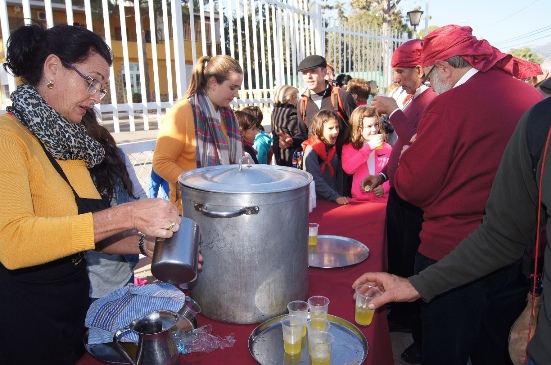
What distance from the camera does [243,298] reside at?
1.32 meters

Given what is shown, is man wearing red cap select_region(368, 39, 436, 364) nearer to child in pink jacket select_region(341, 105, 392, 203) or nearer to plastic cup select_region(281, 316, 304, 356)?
child in pink jacket select_region(341, 105, 392, 203)

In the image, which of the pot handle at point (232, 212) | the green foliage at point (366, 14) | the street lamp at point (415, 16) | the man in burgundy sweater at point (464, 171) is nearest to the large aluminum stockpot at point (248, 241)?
the pot handle at point (232, 212)

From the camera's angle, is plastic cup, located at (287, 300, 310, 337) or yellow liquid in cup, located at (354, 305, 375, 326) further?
yellow liquid in cup, located at (354, 305, 375, 326)

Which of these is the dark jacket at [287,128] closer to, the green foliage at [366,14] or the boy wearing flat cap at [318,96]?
the boy wearing flat cap at [318,96]

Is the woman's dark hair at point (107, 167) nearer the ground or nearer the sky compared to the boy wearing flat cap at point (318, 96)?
nearer the ground

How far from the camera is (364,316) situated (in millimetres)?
1392

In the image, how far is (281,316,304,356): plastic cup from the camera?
4.00 feet

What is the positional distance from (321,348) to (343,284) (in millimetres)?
539

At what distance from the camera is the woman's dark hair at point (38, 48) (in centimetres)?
133

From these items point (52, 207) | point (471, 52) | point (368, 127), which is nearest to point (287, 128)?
point (368, 127)

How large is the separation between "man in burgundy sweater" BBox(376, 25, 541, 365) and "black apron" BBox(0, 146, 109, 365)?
140 centimetres

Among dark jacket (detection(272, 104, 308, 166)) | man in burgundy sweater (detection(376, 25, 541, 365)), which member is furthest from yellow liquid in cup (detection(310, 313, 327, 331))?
dark jacket (detection(272, 104, 308, 166))

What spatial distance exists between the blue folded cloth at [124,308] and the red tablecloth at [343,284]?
0.29 ft

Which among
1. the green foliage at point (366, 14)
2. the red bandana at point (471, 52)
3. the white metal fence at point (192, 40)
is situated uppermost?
the green foliage at point (366, 14)
